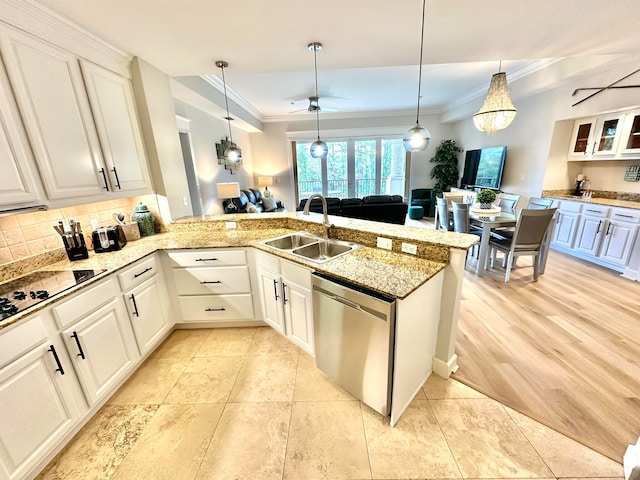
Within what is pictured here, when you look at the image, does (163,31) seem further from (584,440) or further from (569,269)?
(569,269)

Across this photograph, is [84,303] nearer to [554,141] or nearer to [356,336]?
[356,336]

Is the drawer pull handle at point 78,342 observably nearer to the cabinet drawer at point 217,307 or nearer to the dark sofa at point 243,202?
the cabinet drawer at point 217,307

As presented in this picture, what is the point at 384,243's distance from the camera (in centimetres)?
191

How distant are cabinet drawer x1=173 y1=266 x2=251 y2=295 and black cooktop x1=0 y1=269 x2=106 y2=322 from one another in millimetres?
658

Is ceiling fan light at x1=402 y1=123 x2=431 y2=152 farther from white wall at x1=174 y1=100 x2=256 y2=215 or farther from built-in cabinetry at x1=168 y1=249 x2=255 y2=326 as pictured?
white wall at x1=174 y1=100 x2=256 y2=215

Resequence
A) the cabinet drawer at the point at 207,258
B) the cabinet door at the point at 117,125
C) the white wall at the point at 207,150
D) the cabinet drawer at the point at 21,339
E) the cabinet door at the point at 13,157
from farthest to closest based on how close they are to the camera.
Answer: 1. the white wall at the point at 207,150
2. the cabinet drawer at the point at 207,258
3. the cabinet door at the point at 117,125
4. the cabinet door at the point at 13,157
5. the cabinet drawer at the point at 21,339

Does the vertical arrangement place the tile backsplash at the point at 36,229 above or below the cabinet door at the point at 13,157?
below

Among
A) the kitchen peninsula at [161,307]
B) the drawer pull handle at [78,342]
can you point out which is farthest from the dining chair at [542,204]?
the drawer pull handle at [78,342]

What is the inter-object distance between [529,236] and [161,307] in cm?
403

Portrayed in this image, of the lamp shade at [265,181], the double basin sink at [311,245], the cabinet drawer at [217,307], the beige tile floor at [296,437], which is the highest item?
the lamp shade at [265,181]

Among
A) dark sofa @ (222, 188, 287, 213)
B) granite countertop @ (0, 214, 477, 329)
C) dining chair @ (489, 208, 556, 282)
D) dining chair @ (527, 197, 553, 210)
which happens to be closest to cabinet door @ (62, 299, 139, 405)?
granite countertop @ (0, 214, 477, 329)

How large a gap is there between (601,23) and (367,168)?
5.75m

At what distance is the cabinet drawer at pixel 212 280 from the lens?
2236 millimetres

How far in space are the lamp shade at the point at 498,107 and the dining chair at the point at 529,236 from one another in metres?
1.04
